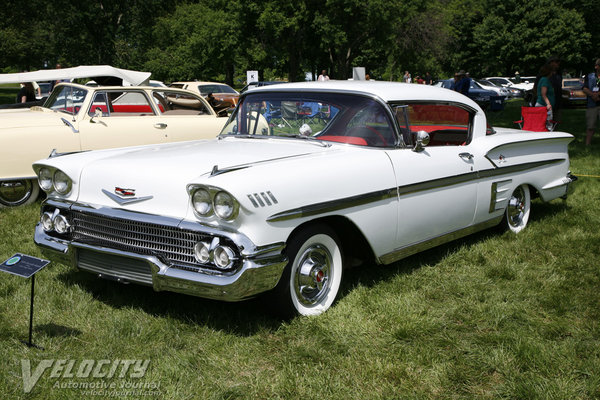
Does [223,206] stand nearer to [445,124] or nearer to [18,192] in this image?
[445,124]

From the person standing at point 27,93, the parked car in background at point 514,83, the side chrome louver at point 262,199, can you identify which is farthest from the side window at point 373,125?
the parked car in background at point 514,83

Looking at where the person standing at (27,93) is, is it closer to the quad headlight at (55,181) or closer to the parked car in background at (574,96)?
the quad headlight at (55,181)

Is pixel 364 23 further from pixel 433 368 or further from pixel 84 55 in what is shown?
pixel 433 368

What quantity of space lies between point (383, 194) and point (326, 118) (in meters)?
0.79

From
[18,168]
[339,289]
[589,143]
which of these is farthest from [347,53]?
[339,289]

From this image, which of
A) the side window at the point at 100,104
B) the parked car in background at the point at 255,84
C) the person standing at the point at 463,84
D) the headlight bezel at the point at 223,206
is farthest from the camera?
the person standing at the point at 463,84

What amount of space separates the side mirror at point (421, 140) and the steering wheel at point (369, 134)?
0.24 meters

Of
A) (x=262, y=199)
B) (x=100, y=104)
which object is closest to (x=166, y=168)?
(x=262, y=199)

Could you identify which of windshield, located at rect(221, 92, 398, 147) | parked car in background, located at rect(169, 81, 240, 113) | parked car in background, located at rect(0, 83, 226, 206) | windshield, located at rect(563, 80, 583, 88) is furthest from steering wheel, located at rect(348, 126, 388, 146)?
windshield, located at rect(563, 80, 583, 88)

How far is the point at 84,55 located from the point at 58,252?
128ft

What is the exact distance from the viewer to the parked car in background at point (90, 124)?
7.03m

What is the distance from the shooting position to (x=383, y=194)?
4082mm

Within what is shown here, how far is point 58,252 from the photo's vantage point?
12.7 ft

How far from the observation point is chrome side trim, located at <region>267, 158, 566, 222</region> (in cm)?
352
